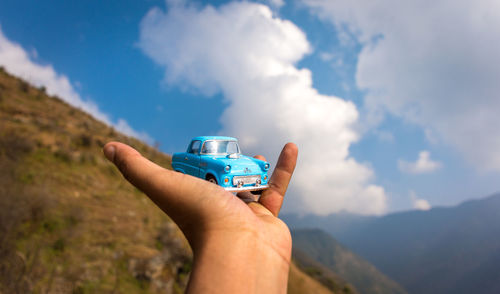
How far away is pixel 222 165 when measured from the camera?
109 inches

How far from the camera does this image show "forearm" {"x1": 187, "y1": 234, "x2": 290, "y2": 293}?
6.24 feet

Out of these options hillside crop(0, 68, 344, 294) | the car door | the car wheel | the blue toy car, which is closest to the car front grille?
the blue toy car

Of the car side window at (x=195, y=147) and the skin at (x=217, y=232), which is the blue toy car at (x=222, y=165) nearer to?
the car side window at (x=195, y=147)

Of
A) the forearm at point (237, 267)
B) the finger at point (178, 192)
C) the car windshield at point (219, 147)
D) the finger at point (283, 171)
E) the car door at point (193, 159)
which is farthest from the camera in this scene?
the finger at point (283, 171)

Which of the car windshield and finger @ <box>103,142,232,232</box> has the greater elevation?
the car windshield

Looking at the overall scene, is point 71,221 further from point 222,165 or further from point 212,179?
point 222,165

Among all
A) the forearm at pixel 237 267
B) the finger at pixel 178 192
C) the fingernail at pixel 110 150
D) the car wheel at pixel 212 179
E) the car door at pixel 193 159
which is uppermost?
the car door at pixel 193 159

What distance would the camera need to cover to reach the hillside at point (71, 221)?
11617 mm

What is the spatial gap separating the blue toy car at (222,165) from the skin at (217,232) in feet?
1.06

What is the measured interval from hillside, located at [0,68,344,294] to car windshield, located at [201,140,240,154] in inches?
400

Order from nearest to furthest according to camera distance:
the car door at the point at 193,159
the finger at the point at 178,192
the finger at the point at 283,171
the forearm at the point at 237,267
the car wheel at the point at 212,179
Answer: the forearm at the point at 237,267
the finger at the point at 178,192
the car wheel at the point at 212,179
the car door at the point at 193,159
the finger at the point at 283,171

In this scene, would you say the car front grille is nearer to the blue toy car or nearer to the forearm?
the blue toy car

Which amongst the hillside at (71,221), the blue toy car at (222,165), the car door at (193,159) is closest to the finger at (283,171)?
the blue toy car at (222,165)

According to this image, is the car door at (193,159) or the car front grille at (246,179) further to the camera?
the car door at (193,159)
